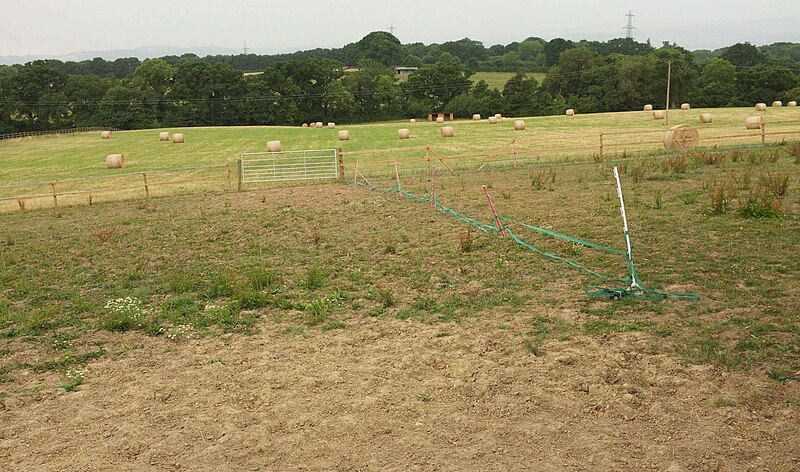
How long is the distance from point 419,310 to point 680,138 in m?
25.7

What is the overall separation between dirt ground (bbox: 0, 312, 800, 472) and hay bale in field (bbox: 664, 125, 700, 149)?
25532mm

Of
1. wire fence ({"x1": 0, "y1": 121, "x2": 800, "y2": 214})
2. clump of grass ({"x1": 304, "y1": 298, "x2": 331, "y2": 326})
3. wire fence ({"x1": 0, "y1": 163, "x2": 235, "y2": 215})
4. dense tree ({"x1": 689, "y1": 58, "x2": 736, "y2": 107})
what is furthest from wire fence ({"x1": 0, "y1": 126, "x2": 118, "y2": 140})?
clump of grass ({"x1": 304, "y1": 298, "x2": 331, "y2": 326})

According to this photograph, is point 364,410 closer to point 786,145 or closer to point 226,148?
point 786,145

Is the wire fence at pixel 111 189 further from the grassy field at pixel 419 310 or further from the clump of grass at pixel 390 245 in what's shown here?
the clump of grass at pixel 390 245

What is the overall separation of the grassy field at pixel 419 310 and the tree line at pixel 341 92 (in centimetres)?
6436

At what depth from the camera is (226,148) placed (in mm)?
47312

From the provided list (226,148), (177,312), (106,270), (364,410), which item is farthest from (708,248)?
(226,148)

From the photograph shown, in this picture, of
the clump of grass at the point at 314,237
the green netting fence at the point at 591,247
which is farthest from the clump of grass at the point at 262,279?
the green netting fence at the point at 591,247

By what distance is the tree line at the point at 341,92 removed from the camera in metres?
77.5

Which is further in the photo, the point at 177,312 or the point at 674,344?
the point at 177,312

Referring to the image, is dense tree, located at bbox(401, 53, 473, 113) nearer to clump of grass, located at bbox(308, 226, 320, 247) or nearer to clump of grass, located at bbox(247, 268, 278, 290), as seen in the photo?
clump of grass, located at bbox(308, 226, 320, 247)

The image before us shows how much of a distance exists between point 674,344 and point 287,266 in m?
7.27

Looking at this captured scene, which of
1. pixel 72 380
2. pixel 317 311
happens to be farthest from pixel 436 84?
pixel 72 380

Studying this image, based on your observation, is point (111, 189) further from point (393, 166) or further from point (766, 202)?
point (766, 202)
